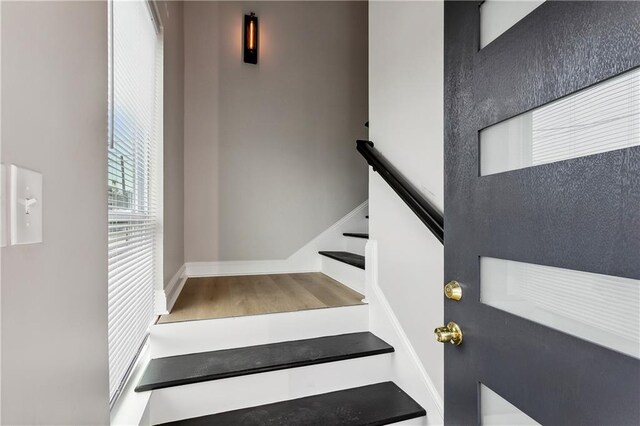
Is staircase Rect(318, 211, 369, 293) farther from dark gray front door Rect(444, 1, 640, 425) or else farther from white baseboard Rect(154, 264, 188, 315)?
dark gray front door Rect(444, 1, 640, 425)

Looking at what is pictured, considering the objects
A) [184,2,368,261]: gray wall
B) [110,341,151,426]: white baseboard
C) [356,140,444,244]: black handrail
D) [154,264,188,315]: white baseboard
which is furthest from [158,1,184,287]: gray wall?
[356,140,444,244]: black handrail

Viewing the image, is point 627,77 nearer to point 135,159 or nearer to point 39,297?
point 39,297

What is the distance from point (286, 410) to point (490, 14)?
1.58 meters

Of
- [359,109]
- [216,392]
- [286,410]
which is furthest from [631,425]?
[359,109]

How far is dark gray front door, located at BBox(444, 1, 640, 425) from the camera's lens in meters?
0.51

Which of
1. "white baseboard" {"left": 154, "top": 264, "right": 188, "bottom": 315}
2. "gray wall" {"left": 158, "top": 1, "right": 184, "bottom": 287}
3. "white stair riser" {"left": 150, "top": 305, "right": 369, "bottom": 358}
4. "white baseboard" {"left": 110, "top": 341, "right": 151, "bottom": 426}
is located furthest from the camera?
"gray wall" {"left": 158, "top": 1, "right": 184, "bottom": 287}

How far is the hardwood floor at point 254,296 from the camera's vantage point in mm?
1714

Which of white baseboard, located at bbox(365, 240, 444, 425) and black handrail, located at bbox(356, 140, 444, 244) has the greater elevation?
black handrail, located at bbox(356, 140, 444, 244)

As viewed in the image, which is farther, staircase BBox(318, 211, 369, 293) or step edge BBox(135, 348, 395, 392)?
staircase BBox(318, 211, 369, 293)

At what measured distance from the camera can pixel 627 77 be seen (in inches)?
20.1

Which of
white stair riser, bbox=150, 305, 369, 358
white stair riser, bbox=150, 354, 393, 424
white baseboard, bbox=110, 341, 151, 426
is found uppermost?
white stair riser, bbox=150, 305, 369, 358

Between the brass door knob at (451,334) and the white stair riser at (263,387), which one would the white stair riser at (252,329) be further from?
the brass door knob at (451,334)

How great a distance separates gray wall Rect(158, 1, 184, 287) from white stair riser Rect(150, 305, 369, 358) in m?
0.38

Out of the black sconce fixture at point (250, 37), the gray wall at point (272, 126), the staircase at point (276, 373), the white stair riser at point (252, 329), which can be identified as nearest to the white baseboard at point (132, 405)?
the staircase at point (276, 373)
